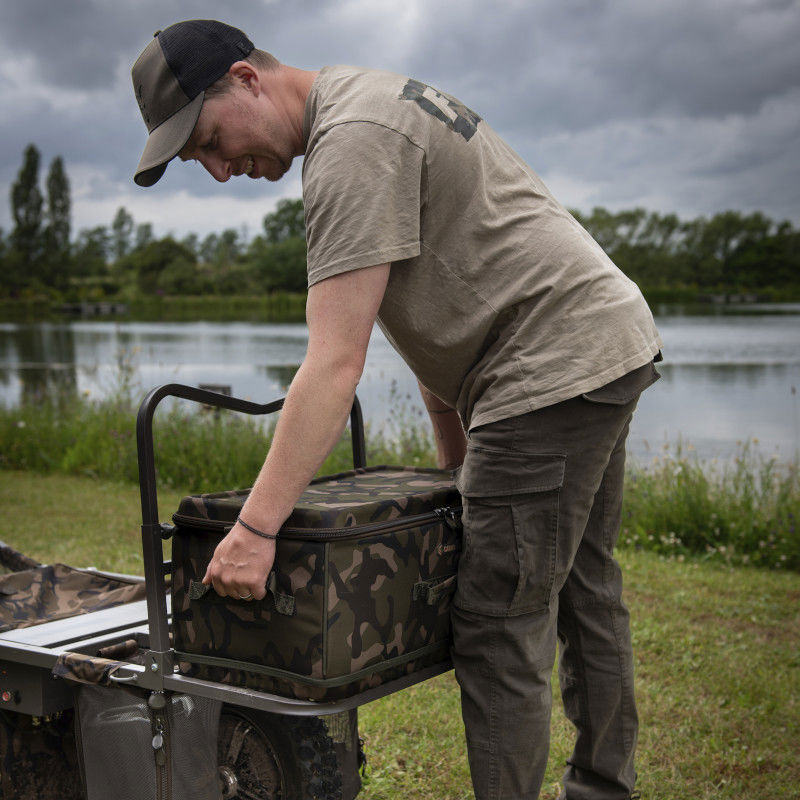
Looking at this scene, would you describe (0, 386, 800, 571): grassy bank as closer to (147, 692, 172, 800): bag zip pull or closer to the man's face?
(147, 692, 172, 800): bag zip pull

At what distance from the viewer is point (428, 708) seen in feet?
10.1

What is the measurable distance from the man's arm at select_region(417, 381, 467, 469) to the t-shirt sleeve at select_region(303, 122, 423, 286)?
0.67m

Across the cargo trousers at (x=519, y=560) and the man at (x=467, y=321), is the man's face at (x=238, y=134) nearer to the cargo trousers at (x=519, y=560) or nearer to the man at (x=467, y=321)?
the man at (x=467, y=321)

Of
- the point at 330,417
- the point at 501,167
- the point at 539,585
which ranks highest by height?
the point at 501,167

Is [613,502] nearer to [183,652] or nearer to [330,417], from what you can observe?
[330,417]

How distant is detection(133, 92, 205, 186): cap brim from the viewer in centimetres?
167

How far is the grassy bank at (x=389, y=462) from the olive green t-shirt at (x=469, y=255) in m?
3.76

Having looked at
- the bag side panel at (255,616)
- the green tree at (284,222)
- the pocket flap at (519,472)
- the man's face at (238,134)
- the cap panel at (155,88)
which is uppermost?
the green tree at (284,222)

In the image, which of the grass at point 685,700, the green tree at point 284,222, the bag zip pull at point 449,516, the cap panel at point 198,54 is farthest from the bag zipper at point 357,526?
the green tree at point 284,222

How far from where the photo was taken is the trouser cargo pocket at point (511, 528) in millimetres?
1711

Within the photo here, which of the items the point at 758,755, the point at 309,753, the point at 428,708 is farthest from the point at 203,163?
the point at 758,755

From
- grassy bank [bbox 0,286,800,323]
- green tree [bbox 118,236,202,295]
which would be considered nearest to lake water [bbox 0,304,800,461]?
grassy bank [bbox 0,286,800,323]

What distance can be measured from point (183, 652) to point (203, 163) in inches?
38.9

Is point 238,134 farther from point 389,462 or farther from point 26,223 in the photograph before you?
point 26,223
